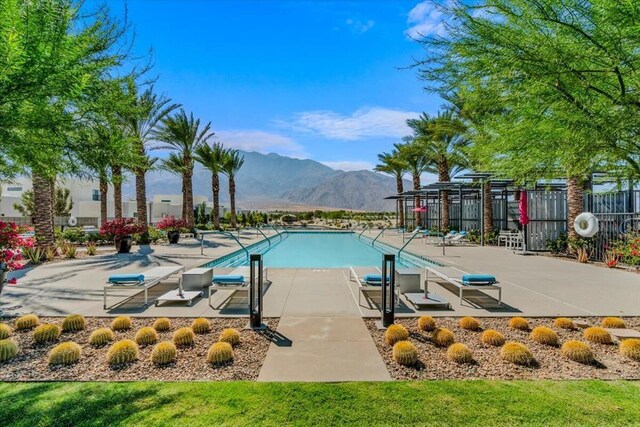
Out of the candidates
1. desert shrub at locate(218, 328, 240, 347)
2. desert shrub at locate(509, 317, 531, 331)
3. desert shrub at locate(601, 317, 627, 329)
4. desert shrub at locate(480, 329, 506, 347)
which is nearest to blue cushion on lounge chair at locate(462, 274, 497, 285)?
desert shrub at locate(509, 317, 531, 331)

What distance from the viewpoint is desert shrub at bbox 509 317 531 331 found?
5477mm

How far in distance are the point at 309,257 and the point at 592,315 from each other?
42.2ft

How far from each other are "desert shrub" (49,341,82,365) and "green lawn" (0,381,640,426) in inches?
19.0

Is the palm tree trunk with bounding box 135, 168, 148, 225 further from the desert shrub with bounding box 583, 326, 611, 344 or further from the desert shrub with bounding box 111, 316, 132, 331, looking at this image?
the desert shrub with bounding box 583, 326, 611, 344

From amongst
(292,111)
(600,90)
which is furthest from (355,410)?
(292,111)

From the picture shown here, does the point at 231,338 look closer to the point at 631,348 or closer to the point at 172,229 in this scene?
the point at 631,348

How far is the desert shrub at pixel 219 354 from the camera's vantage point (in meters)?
4.26

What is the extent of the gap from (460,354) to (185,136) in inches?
1039

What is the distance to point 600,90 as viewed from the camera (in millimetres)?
3367

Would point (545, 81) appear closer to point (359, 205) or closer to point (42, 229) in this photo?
point (42, 229)

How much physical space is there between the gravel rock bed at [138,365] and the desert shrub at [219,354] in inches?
3.1

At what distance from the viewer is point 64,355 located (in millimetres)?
4258

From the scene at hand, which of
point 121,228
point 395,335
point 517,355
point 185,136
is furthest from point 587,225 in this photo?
point 185,136

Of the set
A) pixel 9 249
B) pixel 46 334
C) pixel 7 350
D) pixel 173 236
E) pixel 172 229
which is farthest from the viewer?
pixel 172 229
